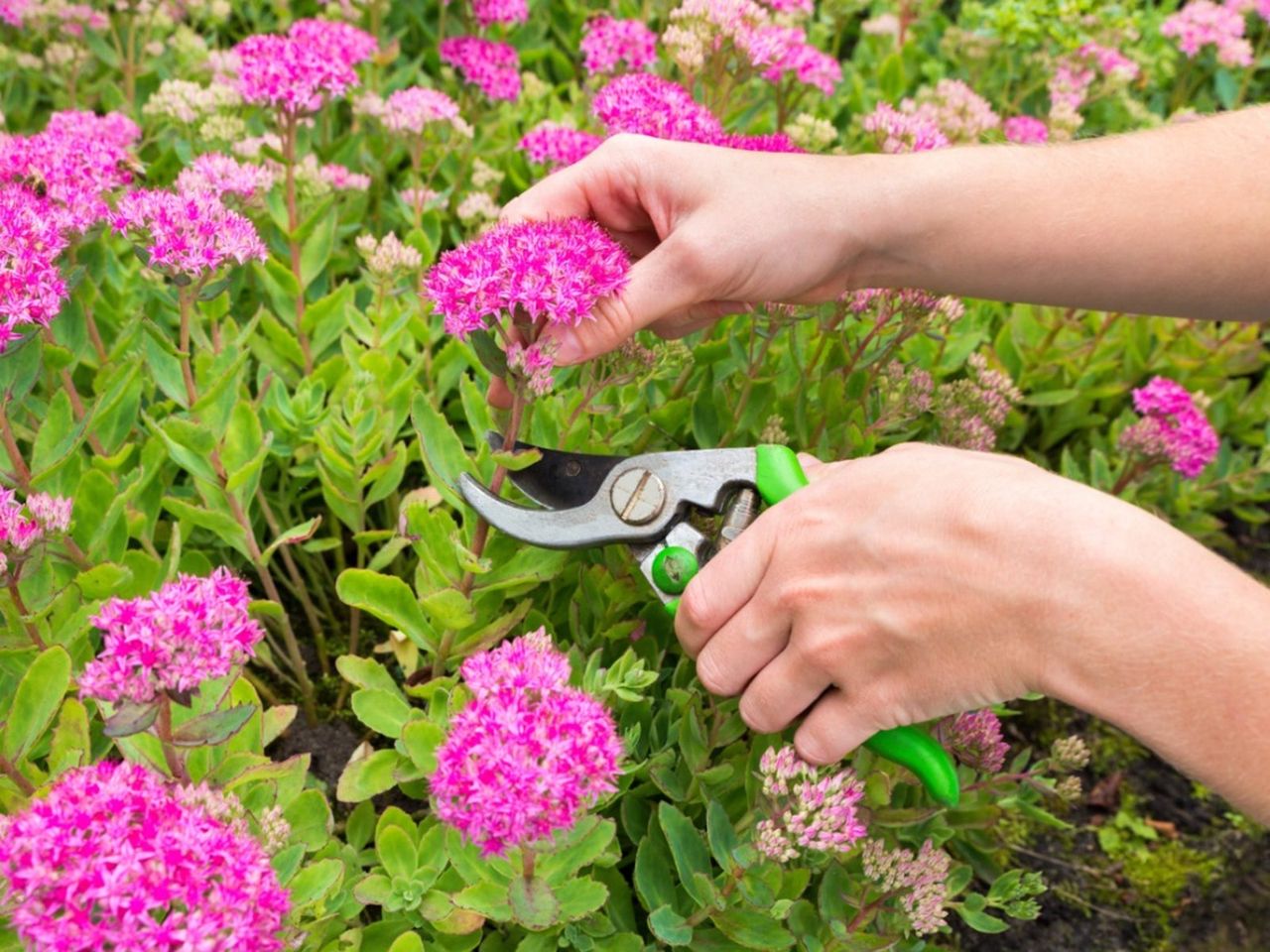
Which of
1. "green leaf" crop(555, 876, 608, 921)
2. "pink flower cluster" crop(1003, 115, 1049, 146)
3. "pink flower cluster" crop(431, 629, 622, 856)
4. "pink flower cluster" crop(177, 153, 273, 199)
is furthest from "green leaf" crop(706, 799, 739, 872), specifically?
"pink flower cluster" crop(1003, 115, 1049, 146)

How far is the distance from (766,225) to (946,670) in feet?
2.13

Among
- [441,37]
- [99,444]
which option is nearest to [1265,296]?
[99,444]

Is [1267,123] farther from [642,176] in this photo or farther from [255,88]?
[255,88]

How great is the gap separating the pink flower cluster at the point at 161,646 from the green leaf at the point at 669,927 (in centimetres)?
61

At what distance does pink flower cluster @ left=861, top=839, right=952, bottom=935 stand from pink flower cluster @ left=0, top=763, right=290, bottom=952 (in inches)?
29.1

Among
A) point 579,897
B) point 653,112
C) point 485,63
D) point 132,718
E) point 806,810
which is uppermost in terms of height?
point 653,112

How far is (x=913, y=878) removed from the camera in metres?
1.47

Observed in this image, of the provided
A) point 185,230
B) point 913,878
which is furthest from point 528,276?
point 913,878

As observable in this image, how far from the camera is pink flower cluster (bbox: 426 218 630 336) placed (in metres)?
1.38

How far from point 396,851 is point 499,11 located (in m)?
2.01

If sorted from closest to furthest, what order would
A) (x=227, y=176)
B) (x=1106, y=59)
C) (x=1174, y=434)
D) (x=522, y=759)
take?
(x=522, y=759) → (x=227, y=176) → (x=1174, y=434) → (x=1106, y=59)

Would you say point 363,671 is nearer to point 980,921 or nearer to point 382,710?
point 382,710

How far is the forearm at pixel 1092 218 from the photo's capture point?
1652mm

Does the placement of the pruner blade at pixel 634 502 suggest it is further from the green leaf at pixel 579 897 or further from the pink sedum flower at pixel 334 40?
the pink sedum flower at pixel 334 40
